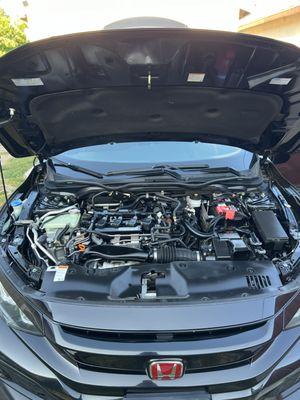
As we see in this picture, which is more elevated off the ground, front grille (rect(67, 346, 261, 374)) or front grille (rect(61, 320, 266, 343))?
front grille (rect(61, 320, 266, 343))

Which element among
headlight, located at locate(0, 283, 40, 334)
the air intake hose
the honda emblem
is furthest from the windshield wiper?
the honda emblem

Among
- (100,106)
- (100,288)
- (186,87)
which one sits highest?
(186,87)

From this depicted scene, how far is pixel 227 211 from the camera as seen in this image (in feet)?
8.27

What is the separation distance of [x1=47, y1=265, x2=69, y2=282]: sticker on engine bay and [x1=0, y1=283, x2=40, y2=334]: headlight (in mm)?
217

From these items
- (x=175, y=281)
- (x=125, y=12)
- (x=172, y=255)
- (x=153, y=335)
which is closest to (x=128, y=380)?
(x=153, y=335)

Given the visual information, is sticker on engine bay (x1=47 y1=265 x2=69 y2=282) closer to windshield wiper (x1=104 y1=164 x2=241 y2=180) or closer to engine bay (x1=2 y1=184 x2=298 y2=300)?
engine bay (x1=2 y1=184 x2=298 y2=300)

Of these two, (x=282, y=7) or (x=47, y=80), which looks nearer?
(x=47, y=80)

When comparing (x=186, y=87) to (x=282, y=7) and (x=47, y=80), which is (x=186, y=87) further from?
(x=282, y=7)

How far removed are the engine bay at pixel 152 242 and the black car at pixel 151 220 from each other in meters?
0.01

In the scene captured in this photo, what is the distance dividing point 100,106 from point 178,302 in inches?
61.5

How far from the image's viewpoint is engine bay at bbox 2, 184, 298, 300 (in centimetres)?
185

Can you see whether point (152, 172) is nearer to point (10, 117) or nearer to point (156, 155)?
point (156, 155)

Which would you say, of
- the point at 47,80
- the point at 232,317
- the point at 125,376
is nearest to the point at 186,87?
the point at 47,80

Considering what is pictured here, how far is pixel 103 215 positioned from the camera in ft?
8.64
